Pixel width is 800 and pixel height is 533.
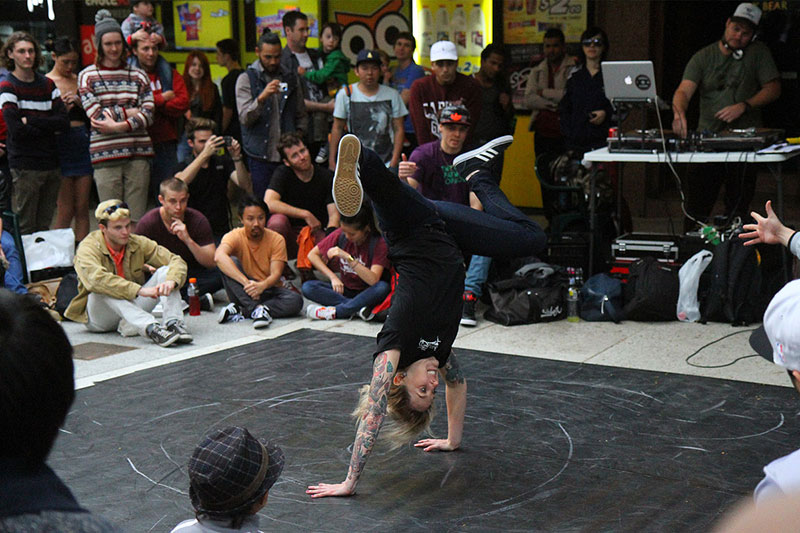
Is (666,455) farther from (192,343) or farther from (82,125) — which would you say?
(82,125)

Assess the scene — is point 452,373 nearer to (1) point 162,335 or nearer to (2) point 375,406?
(2) point 375,406

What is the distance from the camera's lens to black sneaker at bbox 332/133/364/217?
4.12m

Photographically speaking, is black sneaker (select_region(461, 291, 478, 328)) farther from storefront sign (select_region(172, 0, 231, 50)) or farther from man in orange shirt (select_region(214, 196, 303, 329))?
storefront sign (select_region(172, 0, 231, 50))

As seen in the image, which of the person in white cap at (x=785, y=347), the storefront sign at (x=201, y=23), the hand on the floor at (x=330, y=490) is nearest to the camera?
the person in white cap at (x=785, y=347)

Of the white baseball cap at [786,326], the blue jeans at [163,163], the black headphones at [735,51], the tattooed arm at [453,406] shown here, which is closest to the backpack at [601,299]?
the black headphones at [735,51]

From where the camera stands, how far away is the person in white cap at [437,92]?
7.44 m

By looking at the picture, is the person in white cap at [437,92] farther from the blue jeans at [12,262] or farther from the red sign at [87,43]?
the red sign at [87,43]

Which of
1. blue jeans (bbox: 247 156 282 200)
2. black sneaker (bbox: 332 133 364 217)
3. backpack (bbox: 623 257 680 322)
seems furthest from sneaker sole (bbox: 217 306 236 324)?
black sneaker (bbox: 332 133 364 217)

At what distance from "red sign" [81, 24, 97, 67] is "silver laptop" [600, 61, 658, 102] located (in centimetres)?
684

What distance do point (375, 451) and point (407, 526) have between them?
849 mm

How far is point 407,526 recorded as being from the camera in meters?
3.69

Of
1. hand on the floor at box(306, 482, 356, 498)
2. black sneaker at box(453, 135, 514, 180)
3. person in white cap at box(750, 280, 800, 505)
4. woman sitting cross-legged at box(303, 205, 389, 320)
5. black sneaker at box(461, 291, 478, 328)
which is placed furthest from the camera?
woman sitting cross-legged at box(303, 205, 389, 320)

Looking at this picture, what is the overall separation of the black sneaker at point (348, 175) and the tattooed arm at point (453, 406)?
0.79 metres

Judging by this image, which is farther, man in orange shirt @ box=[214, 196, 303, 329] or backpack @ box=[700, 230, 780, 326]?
man in orange shirt @ box=[214, 196, 303, 329]
